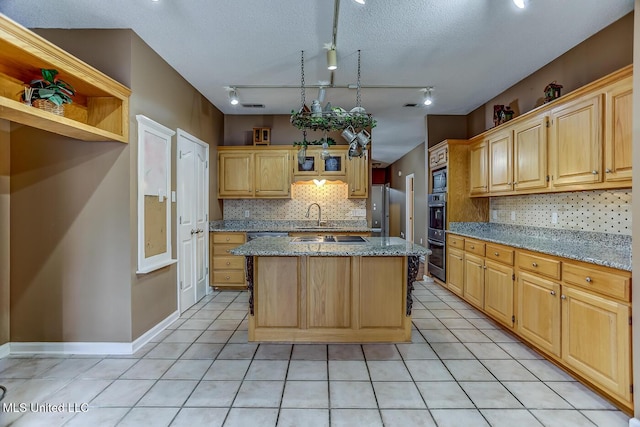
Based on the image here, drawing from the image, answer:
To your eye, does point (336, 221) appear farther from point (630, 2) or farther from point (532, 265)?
point (630, 2)

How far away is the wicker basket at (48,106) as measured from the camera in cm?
206

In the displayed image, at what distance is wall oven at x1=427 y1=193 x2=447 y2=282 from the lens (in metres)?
4.50

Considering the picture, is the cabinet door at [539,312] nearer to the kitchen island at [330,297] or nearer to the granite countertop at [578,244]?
the granite countertop at [578,244]

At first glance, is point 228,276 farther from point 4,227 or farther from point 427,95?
point 427,95

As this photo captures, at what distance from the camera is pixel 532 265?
2.64m

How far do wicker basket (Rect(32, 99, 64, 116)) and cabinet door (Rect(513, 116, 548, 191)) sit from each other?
12.6 feet

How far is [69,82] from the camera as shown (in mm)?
2342

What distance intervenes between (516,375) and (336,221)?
10.7 feet

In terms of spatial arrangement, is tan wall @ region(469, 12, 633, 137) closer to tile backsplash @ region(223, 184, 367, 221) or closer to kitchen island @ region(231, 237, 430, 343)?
kitchen island @ region(231, 237, 430, 343)

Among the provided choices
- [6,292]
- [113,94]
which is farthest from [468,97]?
[6,292]

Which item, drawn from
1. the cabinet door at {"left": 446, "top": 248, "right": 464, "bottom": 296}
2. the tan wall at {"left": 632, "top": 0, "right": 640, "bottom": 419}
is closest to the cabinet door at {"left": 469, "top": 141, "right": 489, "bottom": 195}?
the cabinet door at {"left": 446, "top": 248, "right": 464, "bottom": 296}

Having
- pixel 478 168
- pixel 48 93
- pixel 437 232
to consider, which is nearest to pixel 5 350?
pixel 48 93

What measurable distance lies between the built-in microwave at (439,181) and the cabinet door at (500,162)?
2.25ft

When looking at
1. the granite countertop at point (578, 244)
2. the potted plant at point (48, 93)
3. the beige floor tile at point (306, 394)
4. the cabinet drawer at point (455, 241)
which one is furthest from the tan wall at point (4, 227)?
the cabinet drawer at point (455, 241)
